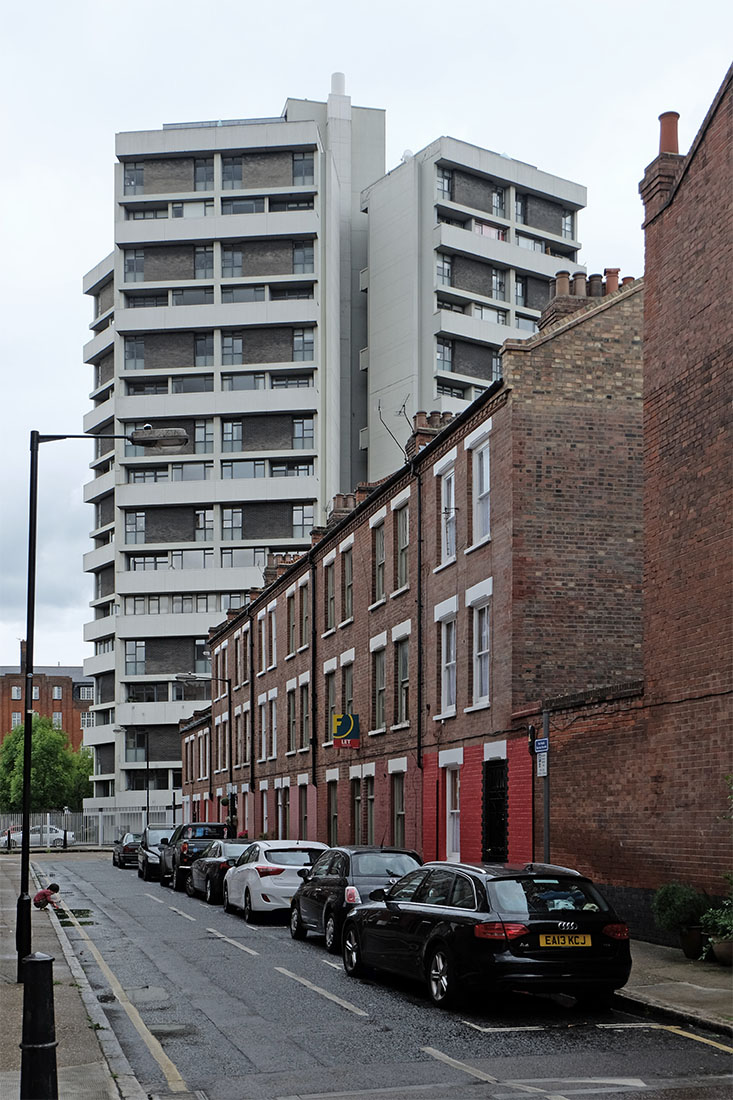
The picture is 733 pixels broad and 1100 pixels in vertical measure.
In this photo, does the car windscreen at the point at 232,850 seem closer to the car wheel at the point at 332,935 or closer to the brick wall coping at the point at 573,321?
the car wheel at the point at 332,935

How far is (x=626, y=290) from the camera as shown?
24891mm

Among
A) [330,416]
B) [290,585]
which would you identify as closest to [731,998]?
[290,585]

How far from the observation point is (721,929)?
51.8 feet

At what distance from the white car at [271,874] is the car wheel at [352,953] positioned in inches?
310

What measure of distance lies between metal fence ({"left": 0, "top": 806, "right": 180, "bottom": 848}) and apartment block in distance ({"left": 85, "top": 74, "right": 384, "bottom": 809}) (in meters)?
1.45

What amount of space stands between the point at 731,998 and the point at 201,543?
72.8m

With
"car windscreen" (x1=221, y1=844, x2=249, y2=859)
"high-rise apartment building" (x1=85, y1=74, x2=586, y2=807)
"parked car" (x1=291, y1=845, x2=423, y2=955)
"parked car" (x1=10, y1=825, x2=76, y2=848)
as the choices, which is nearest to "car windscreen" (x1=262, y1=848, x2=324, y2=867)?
"parked car" (x1=291, y1=845, x2=423, y2=955)

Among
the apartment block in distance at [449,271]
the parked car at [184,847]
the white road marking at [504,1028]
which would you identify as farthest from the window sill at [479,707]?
the apartment block in distance at [449,271]

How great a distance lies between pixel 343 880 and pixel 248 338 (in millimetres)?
69689

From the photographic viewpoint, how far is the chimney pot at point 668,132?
1964 centimetres

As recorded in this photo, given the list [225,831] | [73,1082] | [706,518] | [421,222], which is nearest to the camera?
[73,1082]

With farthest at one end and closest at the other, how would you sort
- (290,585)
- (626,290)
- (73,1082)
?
1. (290,585)
2. (626,290)
3. (73,1082)

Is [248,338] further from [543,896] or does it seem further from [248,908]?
[543,896]

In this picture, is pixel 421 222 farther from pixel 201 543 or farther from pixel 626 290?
pixel 626 290
